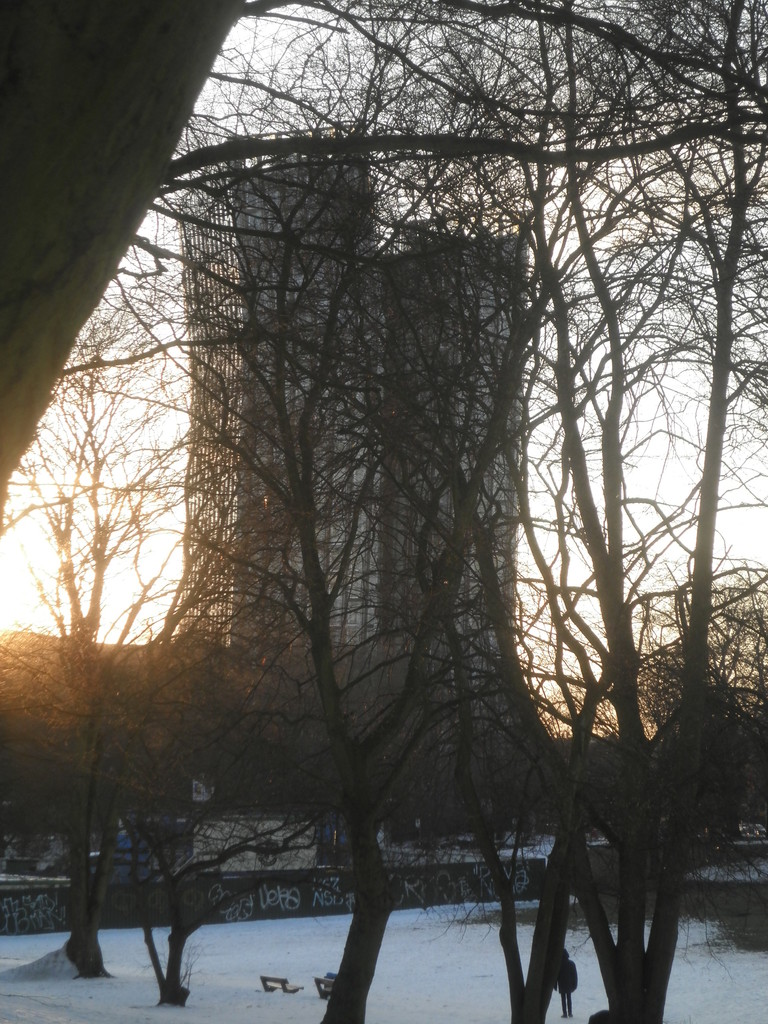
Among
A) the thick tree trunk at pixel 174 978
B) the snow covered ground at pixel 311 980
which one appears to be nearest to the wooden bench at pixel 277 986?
the snow covered ground at pixel 311 980

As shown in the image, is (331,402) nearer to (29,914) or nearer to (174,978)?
(174,978)

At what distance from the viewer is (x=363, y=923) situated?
920 cm

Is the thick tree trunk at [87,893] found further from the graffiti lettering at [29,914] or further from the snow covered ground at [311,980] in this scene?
the graffiti lettering at [29,914]

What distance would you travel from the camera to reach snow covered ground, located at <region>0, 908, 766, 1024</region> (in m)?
15.5

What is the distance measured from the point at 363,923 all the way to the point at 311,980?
688 inches

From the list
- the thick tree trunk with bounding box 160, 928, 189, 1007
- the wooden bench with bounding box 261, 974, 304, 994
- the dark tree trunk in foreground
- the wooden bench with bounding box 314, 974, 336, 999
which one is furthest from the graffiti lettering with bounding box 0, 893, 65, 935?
the thick tree trunk with bounding box 160, 928, 189, 1007

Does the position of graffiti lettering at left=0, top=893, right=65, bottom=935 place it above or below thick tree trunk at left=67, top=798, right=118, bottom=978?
below

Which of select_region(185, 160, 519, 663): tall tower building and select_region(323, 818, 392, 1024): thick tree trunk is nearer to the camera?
select_region(185, 160, 519, 663): tall tower building

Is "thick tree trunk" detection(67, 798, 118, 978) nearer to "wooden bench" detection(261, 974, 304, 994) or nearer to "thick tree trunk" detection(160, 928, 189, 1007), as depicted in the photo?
"thick tree trunk" detection(160, 928, 189, 1007)

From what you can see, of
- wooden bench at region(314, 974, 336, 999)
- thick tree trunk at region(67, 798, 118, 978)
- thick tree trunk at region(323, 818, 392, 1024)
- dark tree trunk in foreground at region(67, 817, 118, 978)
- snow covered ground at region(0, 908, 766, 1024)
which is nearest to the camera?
thick tree trunk at region(323, 818, 392, 1024)

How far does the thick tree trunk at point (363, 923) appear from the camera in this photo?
29.5ft

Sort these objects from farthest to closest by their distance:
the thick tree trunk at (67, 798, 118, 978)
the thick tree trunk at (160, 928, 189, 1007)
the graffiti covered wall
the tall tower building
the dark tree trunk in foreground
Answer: the graffiti covered wall < the dark tree trunk in foreground < the thick tree trunk at (67, 798, 118, 978) < the thick tree trunk at (160, 928, 189, 1007) < the tall tower building

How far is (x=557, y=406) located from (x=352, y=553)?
7.43ft

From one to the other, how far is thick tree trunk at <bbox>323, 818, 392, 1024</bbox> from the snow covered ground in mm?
2662
